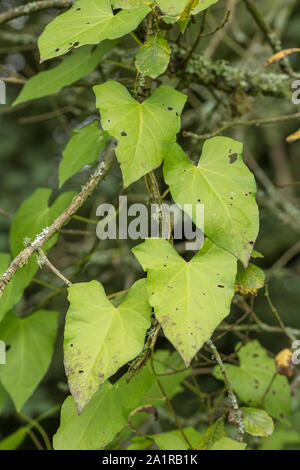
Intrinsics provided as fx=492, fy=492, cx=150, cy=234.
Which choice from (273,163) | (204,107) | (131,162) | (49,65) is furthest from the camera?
(273,163)

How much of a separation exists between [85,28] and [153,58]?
0.39 ft

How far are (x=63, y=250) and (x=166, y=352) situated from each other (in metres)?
1.02

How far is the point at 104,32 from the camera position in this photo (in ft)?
2.49

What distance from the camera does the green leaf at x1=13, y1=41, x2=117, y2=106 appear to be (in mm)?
1058

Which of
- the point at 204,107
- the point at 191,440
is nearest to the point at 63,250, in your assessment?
the point at 204,107

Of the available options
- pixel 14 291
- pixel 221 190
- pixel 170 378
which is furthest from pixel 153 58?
pixel 170 378

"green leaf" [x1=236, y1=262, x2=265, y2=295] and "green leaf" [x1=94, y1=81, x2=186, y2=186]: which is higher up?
"green leaf" [x1=94, y1=81, x2=186, y2=186]

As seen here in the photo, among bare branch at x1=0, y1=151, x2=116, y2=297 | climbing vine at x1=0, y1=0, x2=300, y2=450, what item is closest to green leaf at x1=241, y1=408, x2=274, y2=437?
climbing vine at x1=0, y1=0, x2=300, y2=450

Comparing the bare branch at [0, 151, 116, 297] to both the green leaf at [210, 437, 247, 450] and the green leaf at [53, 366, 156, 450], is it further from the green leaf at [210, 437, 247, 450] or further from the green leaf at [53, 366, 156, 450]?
the green leaf at [210, 437, 247, 450]

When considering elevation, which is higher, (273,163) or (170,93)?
(170,93)

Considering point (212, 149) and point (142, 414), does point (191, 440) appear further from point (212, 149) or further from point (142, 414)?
point (212, 149)

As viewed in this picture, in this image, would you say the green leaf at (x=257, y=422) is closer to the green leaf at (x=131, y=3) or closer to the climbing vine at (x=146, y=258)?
the climbing vine at (x=146, y=258)

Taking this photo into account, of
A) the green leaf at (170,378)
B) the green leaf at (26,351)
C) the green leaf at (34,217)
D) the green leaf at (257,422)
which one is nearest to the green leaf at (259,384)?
the green leaf at (170,378)

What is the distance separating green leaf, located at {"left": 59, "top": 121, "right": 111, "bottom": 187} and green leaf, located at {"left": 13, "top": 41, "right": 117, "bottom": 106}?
132 millimetres
